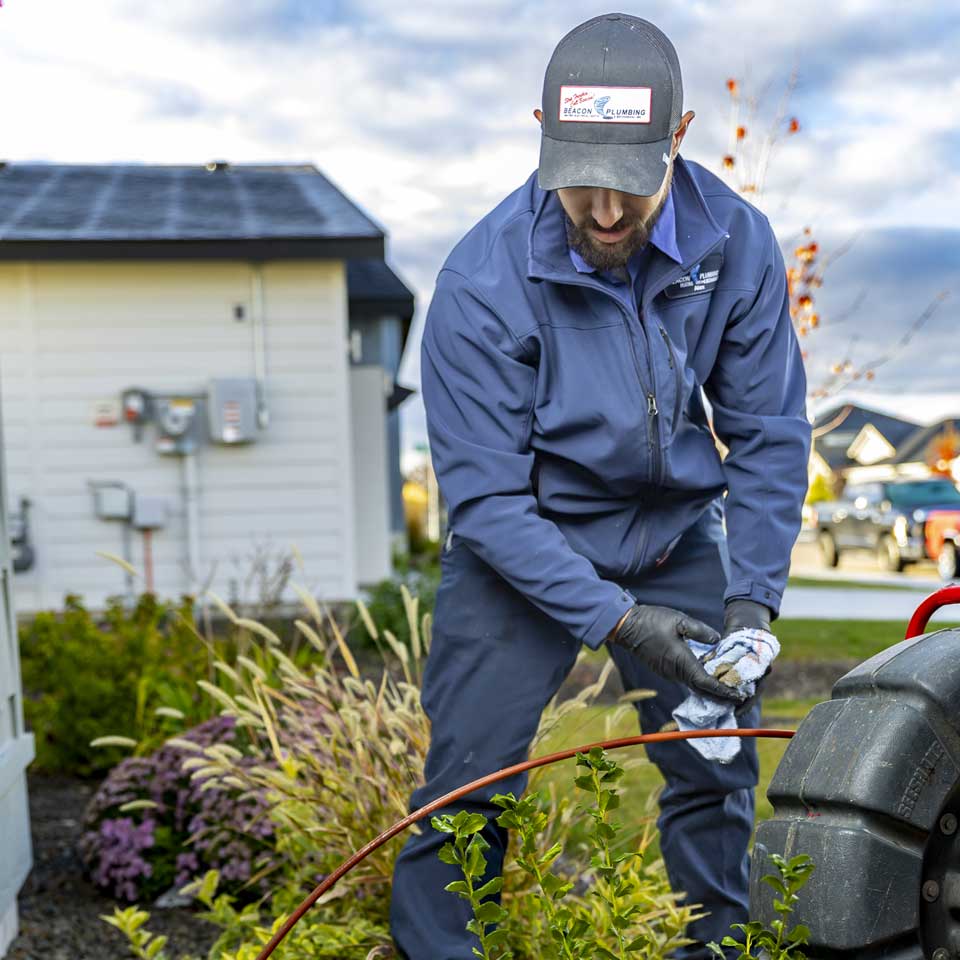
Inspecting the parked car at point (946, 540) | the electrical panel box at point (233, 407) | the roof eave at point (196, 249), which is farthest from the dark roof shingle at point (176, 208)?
the parked car at point (946, 540)

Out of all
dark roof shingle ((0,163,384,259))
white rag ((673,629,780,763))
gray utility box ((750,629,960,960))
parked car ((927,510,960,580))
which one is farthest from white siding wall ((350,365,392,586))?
gray utility box ((750,629,960,960))

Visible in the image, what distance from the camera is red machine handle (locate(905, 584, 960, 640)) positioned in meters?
1.92

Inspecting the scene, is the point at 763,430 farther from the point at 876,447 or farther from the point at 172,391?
the point at 876,447

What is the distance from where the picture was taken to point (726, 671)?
2.49 m

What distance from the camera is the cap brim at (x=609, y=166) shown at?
240 cm

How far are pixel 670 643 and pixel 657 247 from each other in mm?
791

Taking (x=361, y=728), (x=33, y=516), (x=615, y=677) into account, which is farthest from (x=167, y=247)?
(x=361, y=728)

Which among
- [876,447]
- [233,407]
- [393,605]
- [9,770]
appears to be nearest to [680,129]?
[9,770]

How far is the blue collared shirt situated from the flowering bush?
6.05 feet

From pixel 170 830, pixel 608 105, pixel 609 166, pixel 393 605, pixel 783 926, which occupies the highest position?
pixel 608 105

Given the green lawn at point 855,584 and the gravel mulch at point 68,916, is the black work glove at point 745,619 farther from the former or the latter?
the green lawn at point 855,584

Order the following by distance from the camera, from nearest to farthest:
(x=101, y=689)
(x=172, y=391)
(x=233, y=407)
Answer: (x=101, y=689) → (x=233, y=407) → (x=172, y=391)

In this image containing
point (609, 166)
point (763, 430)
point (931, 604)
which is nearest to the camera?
point (931, 604)

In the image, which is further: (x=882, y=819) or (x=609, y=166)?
(x=609, y=166)
